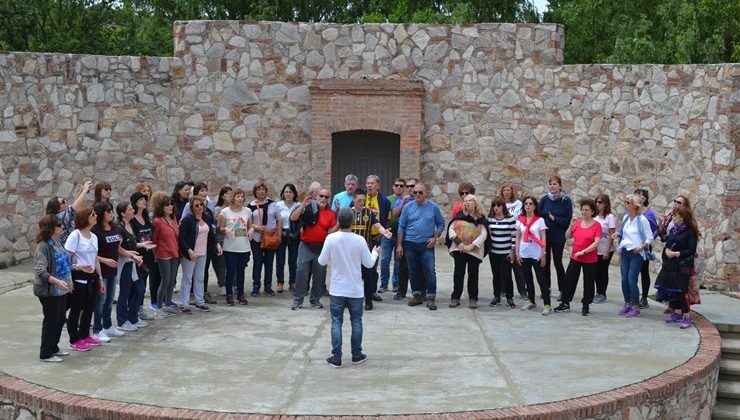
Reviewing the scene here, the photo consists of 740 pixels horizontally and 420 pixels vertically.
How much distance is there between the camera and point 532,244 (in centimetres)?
1212

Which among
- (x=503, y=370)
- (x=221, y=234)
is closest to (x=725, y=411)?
(x=503, y=370)

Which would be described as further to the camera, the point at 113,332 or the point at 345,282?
the point at 113,332

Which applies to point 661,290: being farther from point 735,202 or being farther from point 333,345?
point 333,345

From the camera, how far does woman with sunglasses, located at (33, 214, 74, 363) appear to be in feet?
29.1

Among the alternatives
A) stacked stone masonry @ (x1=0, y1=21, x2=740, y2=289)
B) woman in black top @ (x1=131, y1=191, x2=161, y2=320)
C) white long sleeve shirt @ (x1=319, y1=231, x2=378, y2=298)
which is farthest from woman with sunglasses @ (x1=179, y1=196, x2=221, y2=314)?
stacked stone masonry @ (x1=0, y1=21, x2=740, y2=289)

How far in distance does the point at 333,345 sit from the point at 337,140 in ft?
28.4

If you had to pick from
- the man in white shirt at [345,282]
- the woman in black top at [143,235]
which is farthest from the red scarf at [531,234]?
the woman in black top at [143,235]

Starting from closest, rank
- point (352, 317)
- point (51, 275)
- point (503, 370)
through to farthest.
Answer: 1. point (51, 275)
2. point (503, 370)
3. point (352, 317)

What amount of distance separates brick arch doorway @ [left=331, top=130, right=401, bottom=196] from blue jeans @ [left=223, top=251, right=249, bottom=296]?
5.45 m

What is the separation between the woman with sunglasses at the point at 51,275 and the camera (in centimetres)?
888

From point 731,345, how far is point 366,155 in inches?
327

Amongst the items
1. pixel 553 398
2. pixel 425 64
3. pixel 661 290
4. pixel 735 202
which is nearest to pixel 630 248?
pixel 661 290

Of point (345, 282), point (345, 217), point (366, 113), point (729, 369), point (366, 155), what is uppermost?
point (366, 113)

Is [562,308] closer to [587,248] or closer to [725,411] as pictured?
[587,248]
